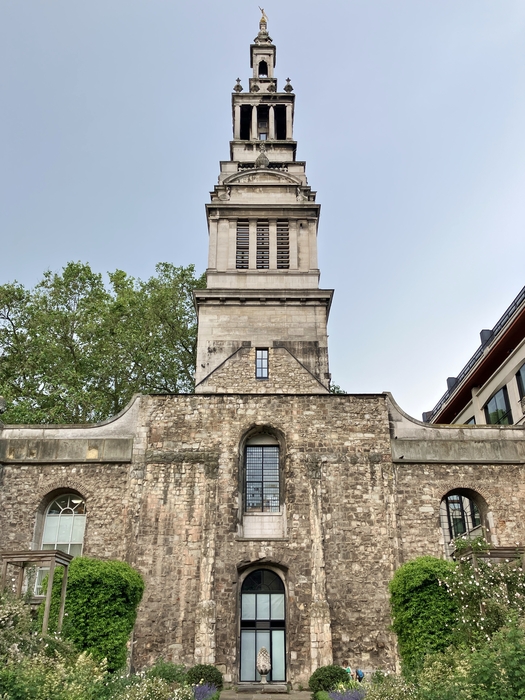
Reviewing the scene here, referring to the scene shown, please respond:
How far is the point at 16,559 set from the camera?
622 inches

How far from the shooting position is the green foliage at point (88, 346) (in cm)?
3067

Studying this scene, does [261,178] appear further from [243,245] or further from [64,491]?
[64,491]

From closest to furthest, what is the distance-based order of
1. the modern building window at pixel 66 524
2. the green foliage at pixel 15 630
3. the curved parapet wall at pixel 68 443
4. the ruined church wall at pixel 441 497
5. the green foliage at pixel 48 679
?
1. the green foliage at pixel 48 679
2. the green foliage at pixel 15 630
3. the ruined church wall at pixel 441 497
4. the modern building window at pixel 66 524
5. the curved parapet wall at pixel 68 443

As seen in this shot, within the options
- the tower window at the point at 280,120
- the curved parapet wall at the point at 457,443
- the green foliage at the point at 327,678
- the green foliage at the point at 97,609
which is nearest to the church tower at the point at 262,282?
the tower window at the point at 280,120

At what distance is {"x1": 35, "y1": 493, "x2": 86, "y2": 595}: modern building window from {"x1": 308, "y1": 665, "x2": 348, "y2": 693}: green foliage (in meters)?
7.95

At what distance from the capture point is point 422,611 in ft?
54.7

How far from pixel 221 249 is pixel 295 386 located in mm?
8258

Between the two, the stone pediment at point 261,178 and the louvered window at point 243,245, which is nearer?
the louvered window at point 243,245

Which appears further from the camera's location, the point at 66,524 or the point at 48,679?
the point at 66,524

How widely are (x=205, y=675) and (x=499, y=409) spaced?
17.6m

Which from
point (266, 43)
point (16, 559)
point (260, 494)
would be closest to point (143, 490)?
point (260, 494)

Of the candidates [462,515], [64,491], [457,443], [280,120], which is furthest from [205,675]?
[280,120]

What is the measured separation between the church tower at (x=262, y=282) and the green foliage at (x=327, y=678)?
31.3ft

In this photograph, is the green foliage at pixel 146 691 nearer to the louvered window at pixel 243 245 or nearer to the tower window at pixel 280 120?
the louvered window at pixel 243 245
